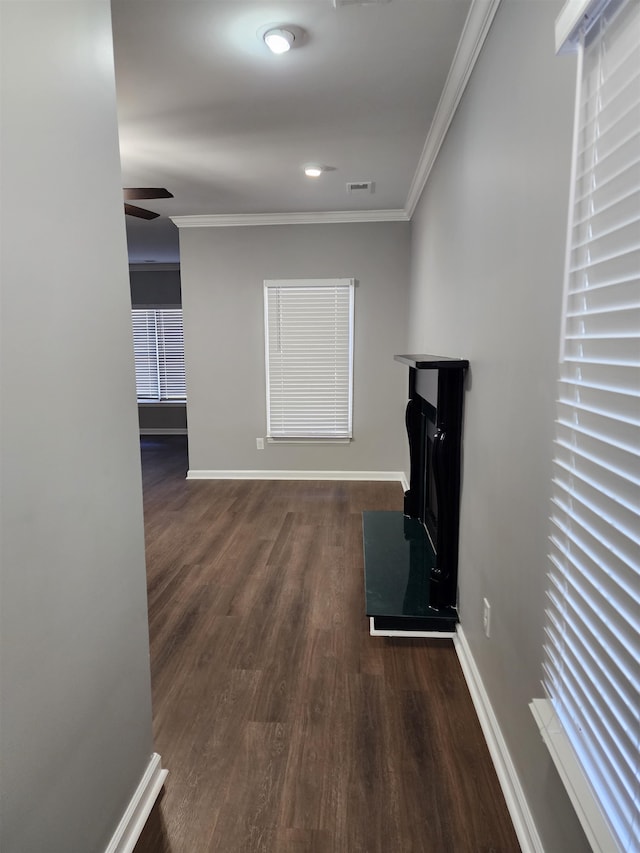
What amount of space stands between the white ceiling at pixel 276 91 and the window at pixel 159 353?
3919 mm

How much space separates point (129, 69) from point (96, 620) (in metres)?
2.22

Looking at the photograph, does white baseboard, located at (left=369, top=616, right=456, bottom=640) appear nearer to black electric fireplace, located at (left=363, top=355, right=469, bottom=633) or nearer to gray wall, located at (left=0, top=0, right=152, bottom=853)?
black electric fireplace, located at (left=363, top=355, right=469, bottom=633)

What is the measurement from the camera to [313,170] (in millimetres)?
3336

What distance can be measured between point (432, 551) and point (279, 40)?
8.39ft

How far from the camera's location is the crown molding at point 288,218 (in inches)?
177

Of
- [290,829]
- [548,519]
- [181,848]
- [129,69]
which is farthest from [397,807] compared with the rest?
[129,69]

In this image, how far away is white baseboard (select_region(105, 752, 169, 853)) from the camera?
1334mm

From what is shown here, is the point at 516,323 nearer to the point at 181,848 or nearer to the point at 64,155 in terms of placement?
the point at 64,155

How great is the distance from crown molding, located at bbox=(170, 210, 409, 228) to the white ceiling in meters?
0.68

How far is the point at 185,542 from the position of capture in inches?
139

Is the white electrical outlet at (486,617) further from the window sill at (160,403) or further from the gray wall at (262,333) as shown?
the window sill at (160,403)

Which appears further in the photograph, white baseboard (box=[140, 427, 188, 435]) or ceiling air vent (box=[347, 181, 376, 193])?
white baseboard (box=[140, 427, 188, 435])

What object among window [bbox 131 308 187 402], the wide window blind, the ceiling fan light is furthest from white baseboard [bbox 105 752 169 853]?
window [bbox 131 308 187 402]

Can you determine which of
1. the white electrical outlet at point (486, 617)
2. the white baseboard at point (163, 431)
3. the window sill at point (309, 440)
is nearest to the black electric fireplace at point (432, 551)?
the white electrical outlet at point (486, 617)
